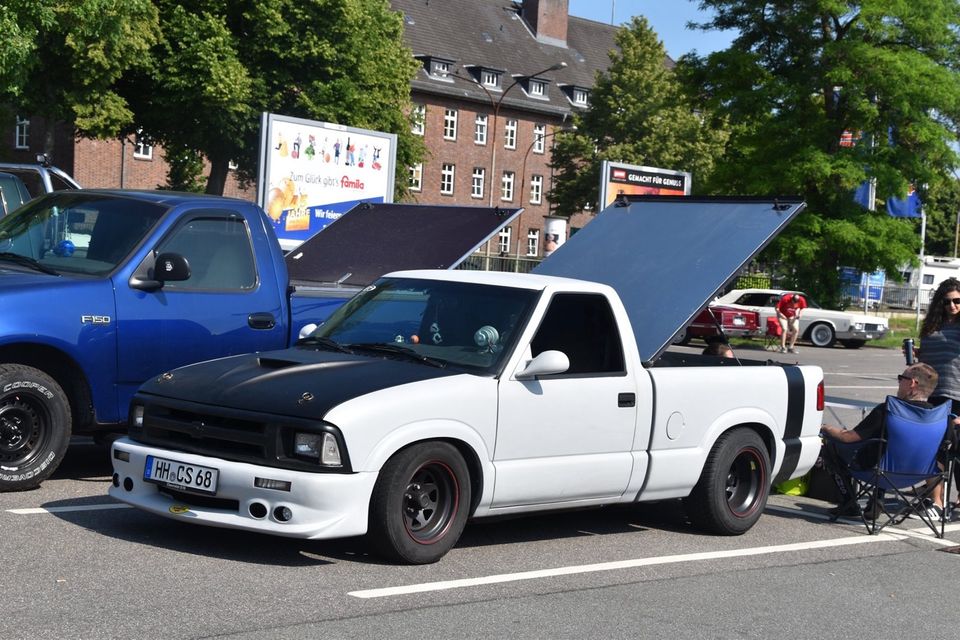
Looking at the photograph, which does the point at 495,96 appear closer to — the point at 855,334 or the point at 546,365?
the point at 855,334

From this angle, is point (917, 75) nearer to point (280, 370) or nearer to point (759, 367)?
point (759, 367)

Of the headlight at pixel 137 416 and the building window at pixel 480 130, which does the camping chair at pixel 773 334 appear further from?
the building window at pixel 480 130

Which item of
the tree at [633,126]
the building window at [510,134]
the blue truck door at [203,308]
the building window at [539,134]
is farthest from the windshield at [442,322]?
the building window at [539,134]

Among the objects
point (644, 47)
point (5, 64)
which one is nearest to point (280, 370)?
point (5, 64)

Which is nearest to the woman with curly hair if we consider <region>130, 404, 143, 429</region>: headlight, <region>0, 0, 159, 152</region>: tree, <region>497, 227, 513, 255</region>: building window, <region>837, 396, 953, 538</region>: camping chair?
<region>837, 396, 953, 538</region>: camping chair

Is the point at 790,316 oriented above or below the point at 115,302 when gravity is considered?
below

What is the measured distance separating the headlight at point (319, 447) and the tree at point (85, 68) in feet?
82.2

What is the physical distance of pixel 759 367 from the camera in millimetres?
8977

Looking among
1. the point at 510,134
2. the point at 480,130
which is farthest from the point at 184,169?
the point at 510,134

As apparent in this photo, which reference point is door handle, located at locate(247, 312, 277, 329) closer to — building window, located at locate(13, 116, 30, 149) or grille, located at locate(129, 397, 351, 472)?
grille, located at locate(129, 397, 351, 472)

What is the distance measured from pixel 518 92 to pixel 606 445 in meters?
75.6

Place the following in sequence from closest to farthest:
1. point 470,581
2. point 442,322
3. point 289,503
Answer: point 289,503
point 470,581
point 442,322

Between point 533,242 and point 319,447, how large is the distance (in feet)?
261

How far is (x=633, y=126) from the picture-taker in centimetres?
7081
